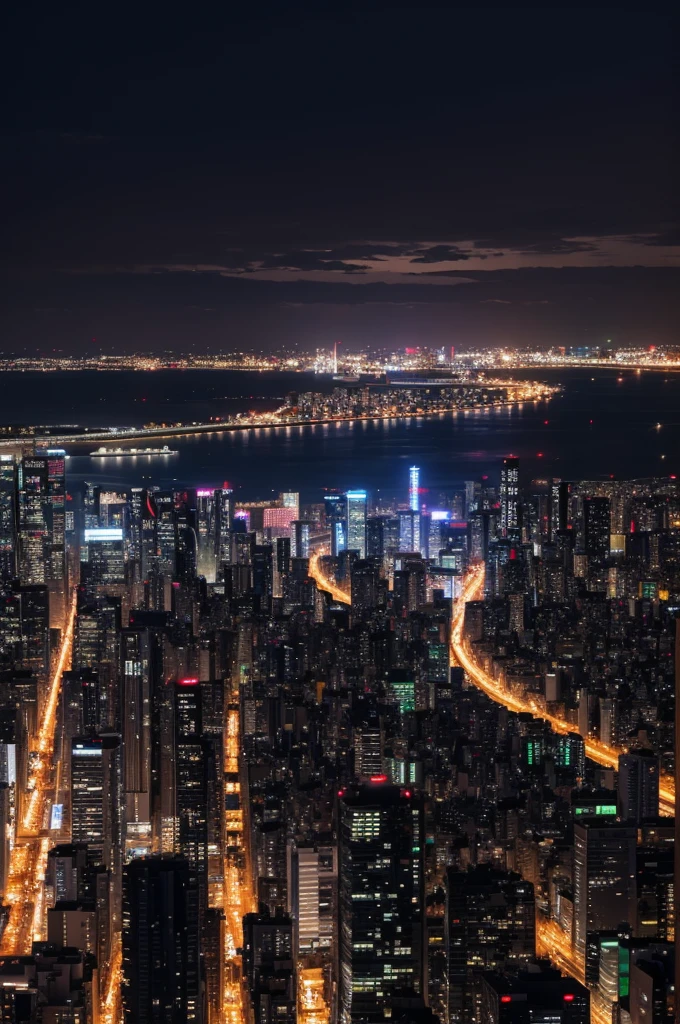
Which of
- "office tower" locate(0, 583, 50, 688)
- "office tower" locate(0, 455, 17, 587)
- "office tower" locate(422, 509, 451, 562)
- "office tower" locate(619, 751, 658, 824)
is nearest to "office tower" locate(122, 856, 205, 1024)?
"office tower" locate(619, 751, 658, 824)

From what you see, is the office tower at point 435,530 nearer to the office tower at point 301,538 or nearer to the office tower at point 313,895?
the office tower at point 301,538

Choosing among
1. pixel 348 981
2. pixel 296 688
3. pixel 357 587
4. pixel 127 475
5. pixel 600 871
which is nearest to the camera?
pixel 348 981

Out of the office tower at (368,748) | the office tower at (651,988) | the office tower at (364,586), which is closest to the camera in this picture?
the office tower at (651,988)

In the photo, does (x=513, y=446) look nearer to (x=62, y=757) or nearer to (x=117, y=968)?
(x=62, y=757)

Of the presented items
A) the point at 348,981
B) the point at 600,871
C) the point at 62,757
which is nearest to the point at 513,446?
the point at 62,757

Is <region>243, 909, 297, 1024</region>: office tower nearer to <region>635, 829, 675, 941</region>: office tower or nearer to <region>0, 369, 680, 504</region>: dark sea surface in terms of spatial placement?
<region>635, 829, 675, 941</region>: office tower

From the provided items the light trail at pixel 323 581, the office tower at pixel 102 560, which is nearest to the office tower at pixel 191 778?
the office tower at pixel 102 560

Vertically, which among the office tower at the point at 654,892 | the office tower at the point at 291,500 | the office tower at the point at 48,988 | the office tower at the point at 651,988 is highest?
the office tower at the point at 291,500
